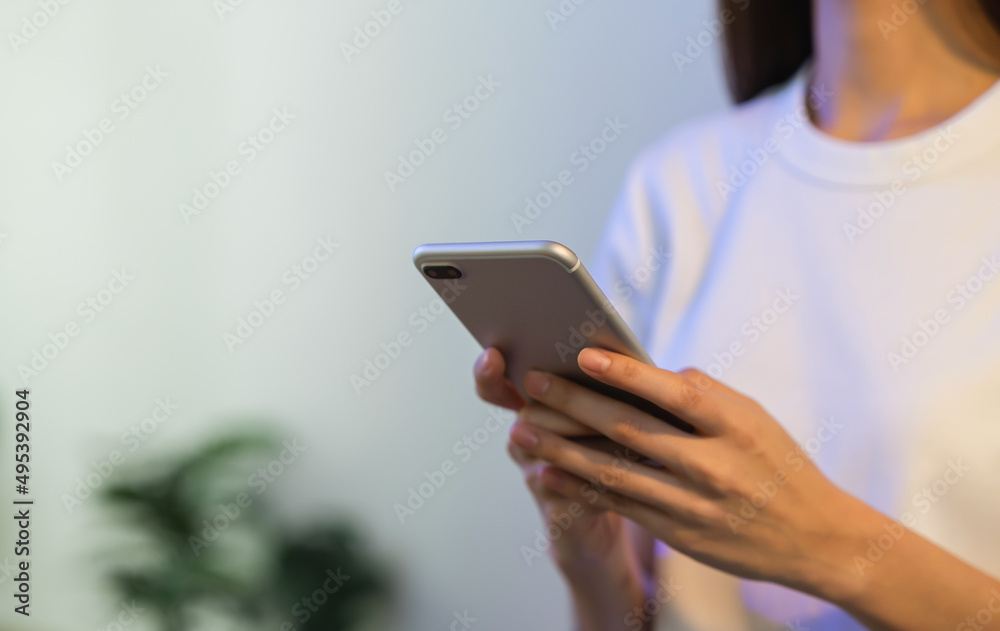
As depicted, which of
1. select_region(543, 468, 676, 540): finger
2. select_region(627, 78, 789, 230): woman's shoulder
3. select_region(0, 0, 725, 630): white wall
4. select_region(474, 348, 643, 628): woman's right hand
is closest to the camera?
select_region(543, 468, 676, 540): finger

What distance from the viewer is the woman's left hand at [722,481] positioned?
54 cm

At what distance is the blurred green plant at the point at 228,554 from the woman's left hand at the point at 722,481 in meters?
1.38

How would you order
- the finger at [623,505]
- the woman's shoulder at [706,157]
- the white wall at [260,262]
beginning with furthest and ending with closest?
the white wall at [260,262]
the woman's shoulder at [706,157]
the finger at [623,505]

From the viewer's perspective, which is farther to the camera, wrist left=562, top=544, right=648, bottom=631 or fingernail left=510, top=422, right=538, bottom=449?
wrist left=562, top=544, right=648, bottom=631

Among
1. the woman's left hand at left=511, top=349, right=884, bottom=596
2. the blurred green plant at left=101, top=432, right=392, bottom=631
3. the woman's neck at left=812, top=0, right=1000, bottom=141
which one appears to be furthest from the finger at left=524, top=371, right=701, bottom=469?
the blurred green plant at left=101, top=432, right=392, bottom=631

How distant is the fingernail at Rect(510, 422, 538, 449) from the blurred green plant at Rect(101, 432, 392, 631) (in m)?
1.28

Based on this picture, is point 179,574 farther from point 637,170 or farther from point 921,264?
point 921,264

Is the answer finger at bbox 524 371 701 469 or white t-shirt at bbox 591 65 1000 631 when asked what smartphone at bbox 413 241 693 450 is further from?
white t-shirt at bbox 591 65 1000 631

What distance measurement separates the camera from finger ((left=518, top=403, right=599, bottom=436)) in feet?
2.12

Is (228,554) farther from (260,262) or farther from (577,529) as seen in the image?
(577,529)

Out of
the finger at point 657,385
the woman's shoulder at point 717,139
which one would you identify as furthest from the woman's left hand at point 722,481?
the woman's shoulder at point 717,139

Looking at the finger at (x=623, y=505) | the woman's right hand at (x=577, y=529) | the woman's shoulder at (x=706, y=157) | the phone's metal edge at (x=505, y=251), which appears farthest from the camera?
the woman's shoulder at (x=706, y=157)

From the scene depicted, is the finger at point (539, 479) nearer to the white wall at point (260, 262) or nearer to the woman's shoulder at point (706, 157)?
the woman's shoulder at point (706, 157)

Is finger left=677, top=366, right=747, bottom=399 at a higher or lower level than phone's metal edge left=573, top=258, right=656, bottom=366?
lower
